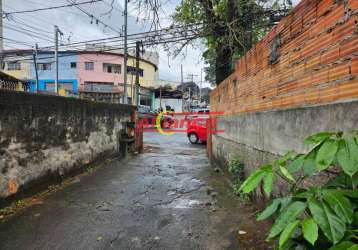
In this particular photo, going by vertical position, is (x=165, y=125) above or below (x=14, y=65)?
below

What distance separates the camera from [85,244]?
298 centimetres

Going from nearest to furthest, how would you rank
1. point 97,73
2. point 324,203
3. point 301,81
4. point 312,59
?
point 324,203 → point 312,59 → point 301,81 → point 97,73

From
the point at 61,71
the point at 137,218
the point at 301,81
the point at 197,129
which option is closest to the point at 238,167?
the point at 137,218

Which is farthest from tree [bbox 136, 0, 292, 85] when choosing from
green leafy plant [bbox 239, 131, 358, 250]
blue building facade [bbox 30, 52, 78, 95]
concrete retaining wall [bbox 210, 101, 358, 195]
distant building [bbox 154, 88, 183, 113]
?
blue building facade [bbox 30, 52, 78, 95]

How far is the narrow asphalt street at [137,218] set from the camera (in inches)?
120

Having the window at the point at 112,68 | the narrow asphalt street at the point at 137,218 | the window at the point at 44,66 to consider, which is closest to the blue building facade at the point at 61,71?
the window at the point at 44,66

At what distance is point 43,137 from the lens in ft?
16.8

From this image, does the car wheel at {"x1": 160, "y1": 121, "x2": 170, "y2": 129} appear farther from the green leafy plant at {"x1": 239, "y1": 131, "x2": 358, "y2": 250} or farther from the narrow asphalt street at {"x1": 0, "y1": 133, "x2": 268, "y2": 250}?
the green leafy plant at {"x1": 239, "y1": 131, "x2": 358, "y2": 250}

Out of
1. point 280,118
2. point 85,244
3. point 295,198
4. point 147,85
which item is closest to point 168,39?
point 280,118

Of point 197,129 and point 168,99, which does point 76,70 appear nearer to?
point 168,99

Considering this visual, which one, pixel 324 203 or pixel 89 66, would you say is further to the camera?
pixel 89 66

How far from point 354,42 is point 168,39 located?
277 inches

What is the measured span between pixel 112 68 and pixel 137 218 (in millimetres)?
28345

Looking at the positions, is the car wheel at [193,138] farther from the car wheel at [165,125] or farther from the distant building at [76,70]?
the distant building at [76,70]
